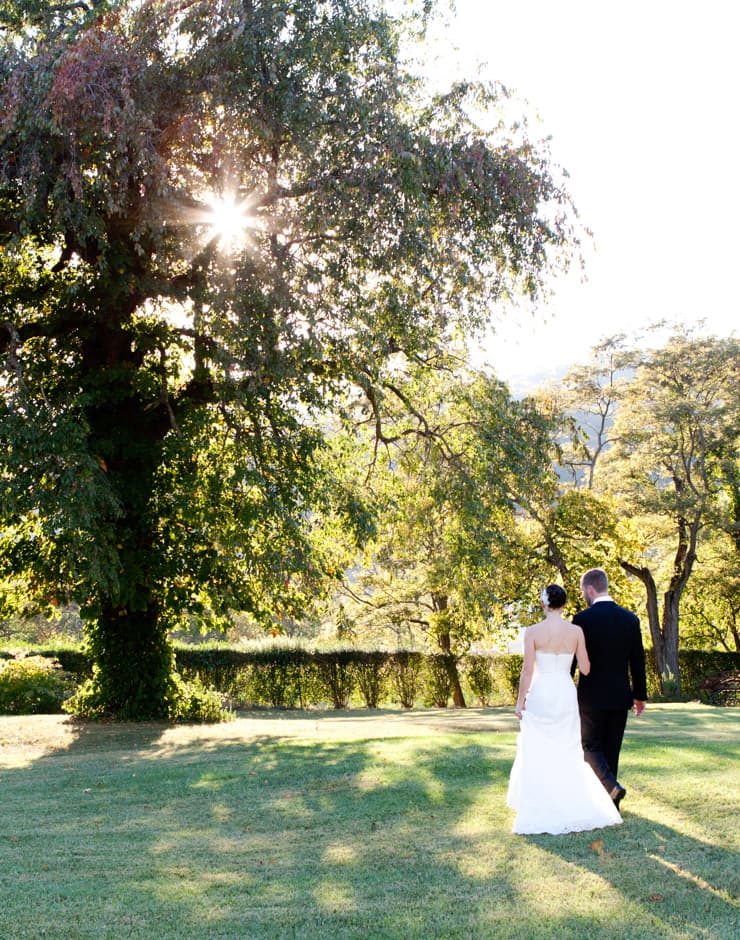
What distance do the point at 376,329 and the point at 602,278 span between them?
387cm

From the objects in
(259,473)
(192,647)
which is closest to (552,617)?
(259,473)

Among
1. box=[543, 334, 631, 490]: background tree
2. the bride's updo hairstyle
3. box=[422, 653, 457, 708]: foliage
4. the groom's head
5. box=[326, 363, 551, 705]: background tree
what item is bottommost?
box=[422, 653, 457, 708]: foliage

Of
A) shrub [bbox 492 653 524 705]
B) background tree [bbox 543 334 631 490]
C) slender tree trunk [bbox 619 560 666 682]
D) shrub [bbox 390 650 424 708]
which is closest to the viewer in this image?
shrub [bbox 390 650 424 708]

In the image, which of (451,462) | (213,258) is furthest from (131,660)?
(213,258)

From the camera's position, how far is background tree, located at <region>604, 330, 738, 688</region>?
2845 centimetres

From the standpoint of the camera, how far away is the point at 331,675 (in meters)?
25.6

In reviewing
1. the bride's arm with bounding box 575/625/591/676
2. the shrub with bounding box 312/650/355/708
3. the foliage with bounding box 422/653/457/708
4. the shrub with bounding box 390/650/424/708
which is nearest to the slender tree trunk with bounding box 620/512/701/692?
the foliage with bounding box 422/653/457/708

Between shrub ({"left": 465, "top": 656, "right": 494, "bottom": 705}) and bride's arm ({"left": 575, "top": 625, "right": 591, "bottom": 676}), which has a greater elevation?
bride's arm ({"left": 575, "top": 625, "right": 591, "bottom": 676})

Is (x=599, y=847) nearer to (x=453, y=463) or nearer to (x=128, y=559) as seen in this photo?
(x=128, y=559)

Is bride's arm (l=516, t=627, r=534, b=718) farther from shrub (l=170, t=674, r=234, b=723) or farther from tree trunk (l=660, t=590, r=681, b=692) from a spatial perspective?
tree trunk (l=660, t=590, r=681, b=692)

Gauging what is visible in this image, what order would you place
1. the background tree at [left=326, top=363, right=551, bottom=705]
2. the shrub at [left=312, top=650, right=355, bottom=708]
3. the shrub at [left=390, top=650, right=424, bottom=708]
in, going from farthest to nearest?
1. the shrub at [left=390, top=650, right=424, bottom=708]
2. the shrub at [left=312, top=650, right=355, bottom=708]
3. the background tree at [left=326, top=363, right=551, bottom=705]

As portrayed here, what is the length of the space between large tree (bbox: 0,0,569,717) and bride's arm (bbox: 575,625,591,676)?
669 centimetres

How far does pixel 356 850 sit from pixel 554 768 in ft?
5.12

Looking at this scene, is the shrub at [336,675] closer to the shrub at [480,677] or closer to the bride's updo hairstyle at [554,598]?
the shrub at [480,677]
